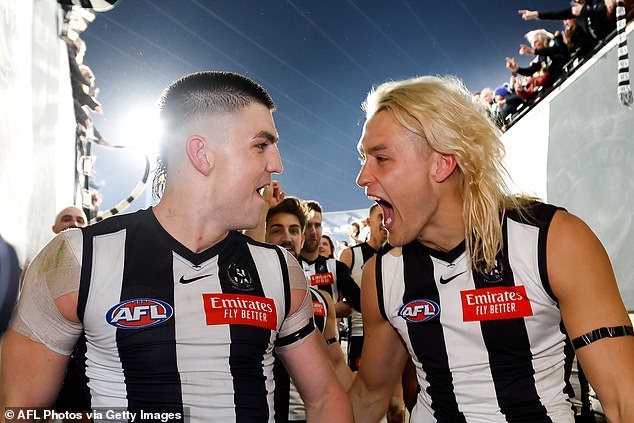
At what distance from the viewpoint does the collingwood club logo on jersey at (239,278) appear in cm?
139

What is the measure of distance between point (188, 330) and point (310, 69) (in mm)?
16815

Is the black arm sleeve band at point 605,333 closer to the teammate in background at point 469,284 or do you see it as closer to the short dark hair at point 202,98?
the teammate in background at point 469,284

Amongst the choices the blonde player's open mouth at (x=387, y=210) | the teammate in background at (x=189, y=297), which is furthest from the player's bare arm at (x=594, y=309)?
the teammate in background at (x=189, y=297)

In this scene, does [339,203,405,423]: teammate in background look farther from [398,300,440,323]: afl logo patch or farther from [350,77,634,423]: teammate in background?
[398,300,440,323]: afl logo patch

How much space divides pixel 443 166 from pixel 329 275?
2419mm

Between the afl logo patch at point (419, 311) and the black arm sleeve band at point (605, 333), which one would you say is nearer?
the black arm sleeve band at point (605, 333)

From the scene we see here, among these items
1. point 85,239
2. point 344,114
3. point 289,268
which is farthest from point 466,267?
point 344,114

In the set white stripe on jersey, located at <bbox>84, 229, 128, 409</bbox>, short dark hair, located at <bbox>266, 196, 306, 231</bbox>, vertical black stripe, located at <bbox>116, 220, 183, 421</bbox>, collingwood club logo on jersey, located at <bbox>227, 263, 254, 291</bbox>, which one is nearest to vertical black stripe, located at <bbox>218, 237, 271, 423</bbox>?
collingwood club logo on jersey, located at <bbox>227, 263, 254, 291</bbox>

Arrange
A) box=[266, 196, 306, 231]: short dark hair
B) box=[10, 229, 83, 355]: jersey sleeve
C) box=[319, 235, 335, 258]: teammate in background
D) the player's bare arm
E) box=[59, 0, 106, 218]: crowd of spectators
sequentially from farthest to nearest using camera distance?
box=[319, 235, 335, 258]: teammate in background, box=[59, 0, 106, 218]: crowd of spectators, box=[266, 196, 306, 231]: short dark hair, the player's bare arm, box=[10, 229, 83, 355]: jersey sleeve

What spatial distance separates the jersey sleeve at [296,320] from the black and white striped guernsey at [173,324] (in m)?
0.03

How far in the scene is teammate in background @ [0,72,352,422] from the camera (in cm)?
121

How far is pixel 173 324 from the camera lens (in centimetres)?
128

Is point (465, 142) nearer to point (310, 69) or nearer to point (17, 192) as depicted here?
point (17, 192)

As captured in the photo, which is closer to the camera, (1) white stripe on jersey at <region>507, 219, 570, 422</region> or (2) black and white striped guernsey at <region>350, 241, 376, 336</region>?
(1) white stripe on jersey at <region>507, 219, 570, 422</region>
